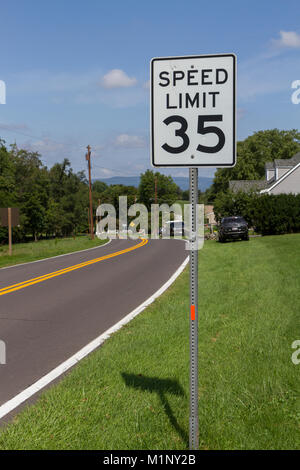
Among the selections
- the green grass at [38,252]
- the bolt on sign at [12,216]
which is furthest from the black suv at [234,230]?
the bolt on sign at [12,216]

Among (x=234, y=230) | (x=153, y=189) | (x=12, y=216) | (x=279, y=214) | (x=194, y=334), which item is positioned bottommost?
(x=194, y=334)

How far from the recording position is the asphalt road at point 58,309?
5992 millimetres

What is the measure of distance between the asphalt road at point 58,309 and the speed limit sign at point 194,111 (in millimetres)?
3346

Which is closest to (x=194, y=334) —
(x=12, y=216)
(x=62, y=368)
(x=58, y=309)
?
(x=62, y=368)

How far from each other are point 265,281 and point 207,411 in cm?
749

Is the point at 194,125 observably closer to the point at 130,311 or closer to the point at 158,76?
the point at 158,76

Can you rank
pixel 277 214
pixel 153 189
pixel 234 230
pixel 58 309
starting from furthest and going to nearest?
pixel 153 189
pixel 277 214
pixel 234 230
pixel 58 309

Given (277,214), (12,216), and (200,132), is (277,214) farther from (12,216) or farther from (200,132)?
(200,132)

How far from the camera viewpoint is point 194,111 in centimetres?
338

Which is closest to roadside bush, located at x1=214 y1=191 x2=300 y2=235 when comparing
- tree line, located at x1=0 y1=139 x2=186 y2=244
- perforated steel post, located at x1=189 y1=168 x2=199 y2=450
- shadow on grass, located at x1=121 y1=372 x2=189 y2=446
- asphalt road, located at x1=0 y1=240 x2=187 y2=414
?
asphalt road, located at x1=0 y1=240 x2=187 y2=414

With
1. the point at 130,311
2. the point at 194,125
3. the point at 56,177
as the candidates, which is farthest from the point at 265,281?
the point at 56,177

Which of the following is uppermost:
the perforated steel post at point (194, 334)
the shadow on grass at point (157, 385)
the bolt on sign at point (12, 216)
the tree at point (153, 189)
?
the tree at point (153, 189)

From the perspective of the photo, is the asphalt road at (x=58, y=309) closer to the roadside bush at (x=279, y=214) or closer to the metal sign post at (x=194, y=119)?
the metal sign post at (x=194, y=119)

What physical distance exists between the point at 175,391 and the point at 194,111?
293 centimetres
